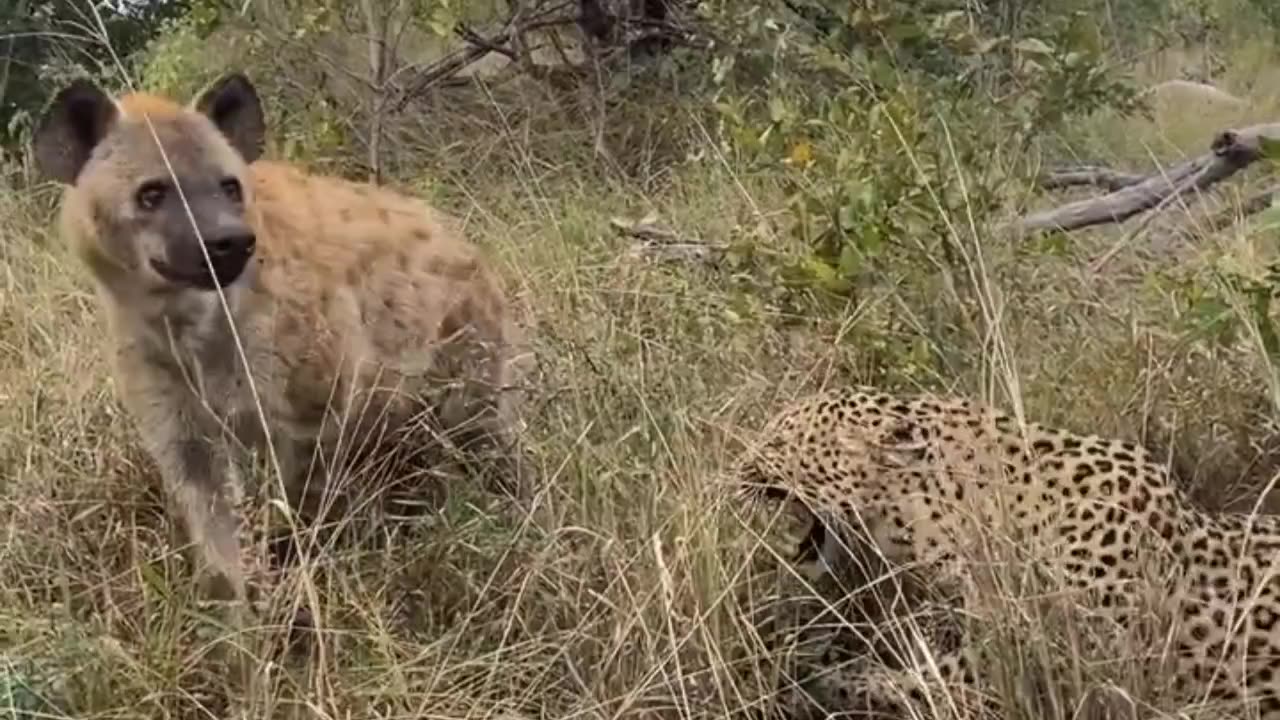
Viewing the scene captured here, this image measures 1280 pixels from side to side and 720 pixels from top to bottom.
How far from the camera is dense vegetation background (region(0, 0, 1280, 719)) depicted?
3.54m

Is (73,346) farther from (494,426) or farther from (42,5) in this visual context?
(42,5)

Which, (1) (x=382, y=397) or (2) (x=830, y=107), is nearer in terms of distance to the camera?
(1) (x=382, y=397)

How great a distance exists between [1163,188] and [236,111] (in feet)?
8.24

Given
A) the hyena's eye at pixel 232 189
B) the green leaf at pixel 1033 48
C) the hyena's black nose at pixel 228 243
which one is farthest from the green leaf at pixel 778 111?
the hyena's black nose at pixel 228 243

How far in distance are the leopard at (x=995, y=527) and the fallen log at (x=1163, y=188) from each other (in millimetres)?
1319

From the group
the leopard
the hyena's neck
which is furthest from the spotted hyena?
the leopard

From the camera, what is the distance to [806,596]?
364 centimetres

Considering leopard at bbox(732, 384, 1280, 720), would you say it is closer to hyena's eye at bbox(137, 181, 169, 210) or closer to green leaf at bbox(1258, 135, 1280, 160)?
green leaf at bbox(1258, 135, 1280, 160)

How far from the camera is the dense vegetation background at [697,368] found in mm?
3541

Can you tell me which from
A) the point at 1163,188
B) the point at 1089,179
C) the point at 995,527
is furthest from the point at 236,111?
the point at 1089,179

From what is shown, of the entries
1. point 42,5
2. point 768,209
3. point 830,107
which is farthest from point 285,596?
point 42,5

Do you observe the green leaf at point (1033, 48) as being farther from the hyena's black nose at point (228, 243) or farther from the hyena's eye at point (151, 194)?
the hyena's eye at point (151, 194)

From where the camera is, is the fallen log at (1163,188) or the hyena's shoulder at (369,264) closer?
the hyena's shoulder at (369,264)

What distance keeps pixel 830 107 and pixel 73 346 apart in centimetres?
216
